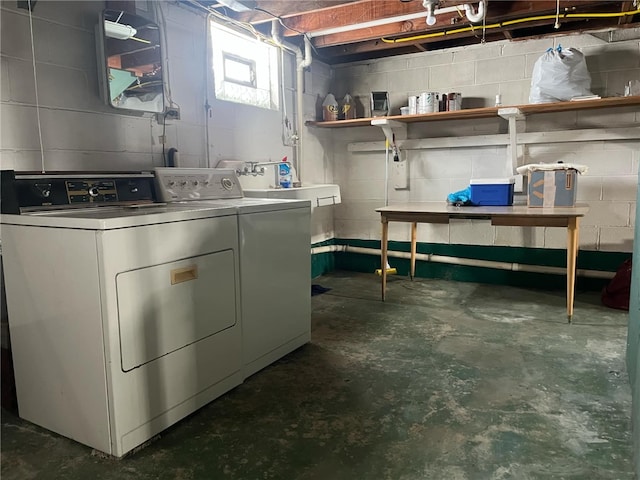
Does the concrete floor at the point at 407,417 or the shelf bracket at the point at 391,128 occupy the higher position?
the shelf bracket at the point at 391,128

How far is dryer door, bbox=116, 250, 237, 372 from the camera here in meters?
1.68

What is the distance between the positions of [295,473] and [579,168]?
290cm

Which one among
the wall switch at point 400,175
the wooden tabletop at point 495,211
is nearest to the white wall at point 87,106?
the wooden tabletop at point 495,211

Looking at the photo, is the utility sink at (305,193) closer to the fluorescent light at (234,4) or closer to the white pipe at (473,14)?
the fluorescent light at (234,4)

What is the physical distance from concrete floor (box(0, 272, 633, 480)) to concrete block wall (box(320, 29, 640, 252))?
119 cm

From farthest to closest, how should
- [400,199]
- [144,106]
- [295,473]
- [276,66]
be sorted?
[400,199] → [276,66] → [144,106] → [295,473]

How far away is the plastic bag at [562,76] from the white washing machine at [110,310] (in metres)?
2.85

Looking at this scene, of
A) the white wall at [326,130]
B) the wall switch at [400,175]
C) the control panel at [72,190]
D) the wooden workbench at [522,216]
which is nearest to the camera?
the control panel at [72,190]

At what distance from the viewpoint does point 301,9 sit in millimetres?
3326

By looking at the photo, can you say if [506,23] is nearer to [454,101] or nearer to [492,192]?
[454,101]

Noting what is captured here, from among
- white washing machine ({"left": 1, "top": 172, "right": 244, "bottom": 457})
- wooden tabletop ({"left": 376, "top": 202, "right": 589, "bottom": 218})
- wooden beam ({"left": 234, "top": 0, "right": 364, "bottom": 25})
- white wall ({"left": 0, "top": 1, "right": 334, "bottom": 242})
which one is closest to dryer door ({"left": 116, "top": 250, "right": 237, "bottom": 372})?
white washing machine ({"left": 1, "top": 172, "right": 244, "bottom": 457})

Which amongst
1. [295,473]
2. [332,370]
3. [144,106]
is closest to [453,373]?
[332,370]

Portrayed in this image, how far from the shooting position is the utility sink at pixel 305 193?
3.37 metres

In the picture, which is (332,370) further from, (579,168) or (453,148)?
(453,148)
